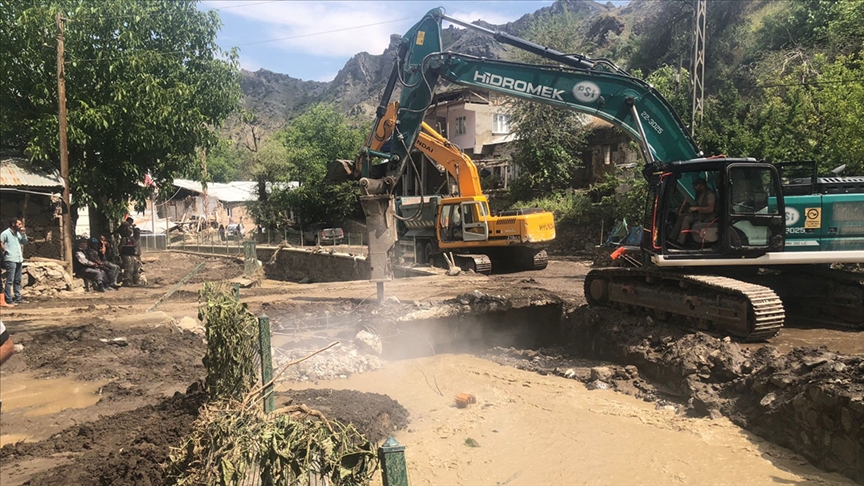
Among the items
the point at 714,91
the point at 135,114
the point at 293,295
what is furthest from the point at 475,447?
the point at 714,91

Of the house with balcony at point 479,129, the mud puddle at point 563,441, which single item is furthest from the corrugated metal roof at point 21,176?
the house with balcony at point 479,129

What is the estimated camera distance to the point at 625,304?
8648 millimetres

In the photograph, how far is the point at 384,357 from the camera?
8406 mm

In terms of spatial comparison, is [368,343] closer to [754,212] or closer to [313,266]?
[754,212]

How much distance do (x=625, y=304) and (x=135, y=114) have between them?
11204 millimetres

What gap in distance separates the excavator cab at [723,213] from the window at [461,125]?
2797cm

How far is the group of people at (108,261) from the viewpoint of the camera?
13.3m

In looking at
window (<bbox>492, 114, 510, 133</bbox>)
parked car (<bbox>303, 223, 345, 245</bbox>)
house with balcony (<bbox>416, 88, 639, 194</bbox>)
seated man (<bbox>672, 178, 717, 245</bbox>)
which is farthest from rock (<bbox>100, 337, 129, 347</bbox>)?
window (<bbox>492, 114, 510, 133</bbox>)

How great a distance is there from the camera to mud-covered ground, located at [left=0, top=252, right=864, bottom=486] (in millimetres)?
4488

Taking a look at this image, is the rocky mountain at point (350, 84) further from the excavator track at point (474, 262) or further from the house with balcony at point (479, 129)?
the excavator track at point (474, 262)

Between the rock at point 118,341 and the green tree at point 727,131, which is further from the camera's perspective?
the green tree at point 727,131

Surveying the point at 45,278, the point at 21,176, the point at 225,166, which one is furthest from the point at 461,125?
the point at 225,166

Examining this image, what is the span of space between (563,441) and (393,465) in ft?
13.3

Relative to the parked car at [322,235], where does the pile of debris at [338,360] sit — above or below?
below
